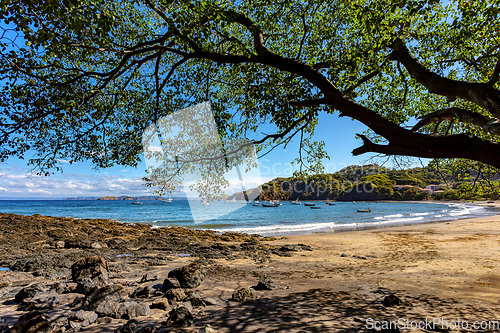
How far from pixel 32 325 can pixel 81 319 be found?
79 centimetres

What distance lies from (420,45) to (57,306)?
12.8 m

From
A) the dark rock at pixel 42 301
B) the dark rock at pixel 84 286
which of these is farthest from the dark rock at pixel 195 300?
the dark rock at pixel 42 301

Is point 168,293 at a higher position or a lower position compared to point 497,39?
lower

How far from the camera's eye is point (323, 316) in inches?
194

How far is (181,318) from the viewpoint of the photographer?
178 inches

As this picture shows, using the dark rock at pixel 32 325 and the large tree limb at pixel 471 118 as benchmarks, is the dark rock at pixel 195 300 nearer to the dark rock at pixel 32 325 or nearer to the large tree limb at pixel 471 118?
the dark rock at pixel 32 325

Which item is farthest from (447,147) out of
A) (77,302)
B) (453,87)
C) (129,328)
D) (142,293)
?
(77,302)

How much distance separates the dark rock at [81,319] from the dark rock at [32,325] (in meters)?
0.44

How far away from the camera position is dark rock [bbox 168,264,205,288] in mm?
6852

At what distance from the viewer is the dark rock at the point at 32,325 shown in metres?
3.79

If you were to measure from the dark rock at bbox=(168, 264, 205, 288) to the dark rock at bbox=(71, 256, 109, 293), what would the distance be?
1.80 metres

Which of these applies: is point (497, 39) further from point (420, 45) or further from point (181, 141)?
point (181, 141)

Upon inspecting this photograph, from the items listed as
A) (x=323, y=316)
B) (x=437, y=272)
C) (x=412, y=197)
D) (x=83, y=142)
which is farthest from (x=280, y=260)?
(x=412, y=197)

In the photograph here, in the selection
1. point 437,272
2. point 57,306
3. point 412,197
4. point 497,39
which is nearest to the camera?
point 57,306
